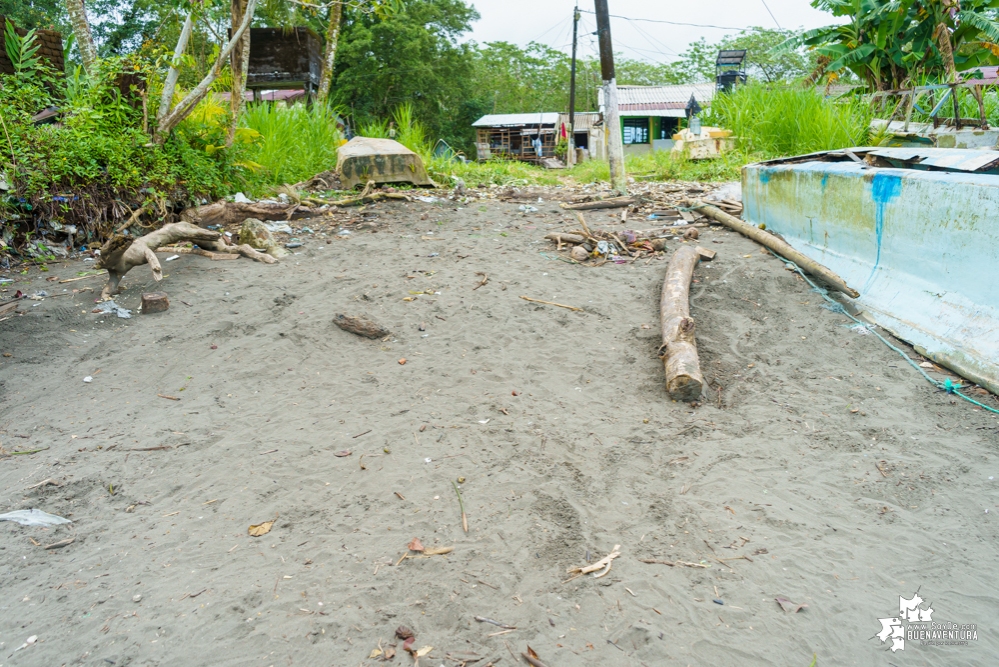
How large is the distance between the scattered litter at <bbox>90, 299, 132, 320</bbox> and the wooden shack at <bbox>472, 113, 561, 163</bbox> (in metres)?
23.9

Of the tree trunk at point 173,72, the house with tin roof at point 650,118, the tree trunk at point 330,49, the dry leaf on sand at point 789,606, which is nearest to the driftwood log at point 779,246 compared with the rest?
the dry leaf on sand at point 789,606

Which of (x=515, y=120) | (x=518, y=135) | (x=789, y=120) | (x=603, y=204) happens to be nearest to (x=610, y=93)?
(x=603, y=204)

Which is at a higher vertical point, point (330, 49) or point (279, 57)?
point (330, 49)

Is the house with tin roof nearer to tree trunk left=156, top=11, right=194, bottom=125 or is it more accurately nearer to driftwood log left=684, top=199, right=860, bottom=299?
driftwood log left=684, top=199, right=860, bottom=299

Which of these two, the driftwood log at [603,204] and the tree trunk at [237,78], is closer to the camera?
the tree trunk at [237,78]

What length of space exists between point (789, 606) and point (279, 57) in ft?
46.1

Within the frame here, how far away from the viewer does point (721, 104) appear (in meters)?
12.0

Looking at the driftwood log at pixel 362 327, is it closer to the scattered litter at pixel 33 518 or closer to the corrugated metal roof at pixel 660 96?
the scattered litter at pixel 33 518

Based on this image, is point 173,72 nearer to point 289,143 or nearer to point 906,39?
point 289,143

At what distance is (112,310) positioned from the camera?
4.55 meters

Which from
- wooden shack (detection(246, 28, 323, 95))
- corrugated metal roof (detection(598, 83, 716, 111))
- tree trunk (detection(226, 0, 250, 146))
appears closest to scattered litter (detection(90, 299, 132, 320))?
tree trunk (detection(226, 0, 250, 146))

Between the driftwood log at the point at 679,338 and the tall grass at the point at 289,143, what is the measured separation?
4981mm

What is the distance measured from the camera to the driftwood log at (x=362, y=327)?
4320mm

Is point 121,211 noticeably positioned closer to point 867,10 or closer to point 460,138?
point 867,10
